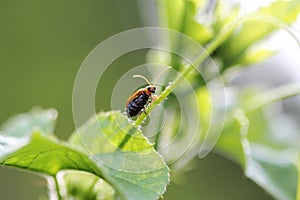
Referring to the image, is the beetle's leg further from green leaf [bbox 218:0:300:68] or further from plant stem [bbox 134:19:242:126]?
green leaf [bbox 218:0:300:68]

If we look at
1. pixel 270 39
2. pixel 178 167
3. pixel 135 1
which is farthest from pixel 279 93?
pixel 135 1

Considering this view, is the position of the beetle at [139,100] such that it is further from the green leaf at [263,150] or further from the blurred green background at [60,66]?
the blurred green background at [60,66]

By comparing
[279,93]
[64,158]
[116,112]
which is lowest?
[64,158]

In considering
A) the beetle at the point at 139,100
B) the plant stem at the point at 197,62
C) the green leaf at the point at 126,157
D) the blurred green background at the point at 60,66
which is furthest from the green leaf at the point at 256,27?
the blurred green background at the point at 60,66

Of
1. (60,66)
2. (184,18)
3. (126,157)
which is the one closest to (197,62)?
(184,18)

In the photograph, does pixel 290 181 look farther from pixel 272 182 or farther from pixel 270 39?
pixel 270 39

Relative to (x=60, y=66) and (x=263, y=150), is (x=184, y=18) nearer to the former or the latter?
(x=263, y=150)
